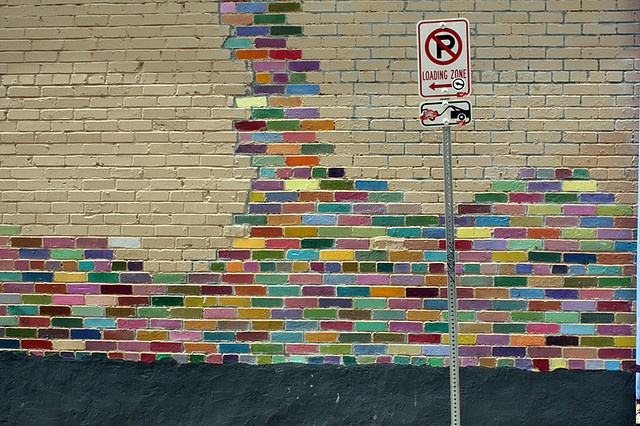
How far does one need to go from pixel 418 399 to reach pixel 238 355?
1.39m

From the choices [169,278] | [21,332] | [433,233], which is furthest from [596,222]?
[21,332]

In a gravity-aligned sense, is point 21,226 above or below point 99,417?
above

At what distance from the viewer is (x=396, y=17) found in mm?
4949

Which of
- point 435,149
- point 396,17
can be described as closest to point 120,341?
point 435,149

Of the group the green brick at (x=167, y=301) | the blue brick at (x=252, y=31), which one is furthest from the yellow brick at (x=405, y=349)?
the blue brick at (x=252, y=31)

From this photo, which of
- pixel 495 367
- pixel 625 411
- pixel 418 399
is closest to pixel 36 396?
pixel 418 399

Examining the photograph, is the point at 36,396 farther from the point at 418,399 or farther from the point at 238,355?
the point at 418,399

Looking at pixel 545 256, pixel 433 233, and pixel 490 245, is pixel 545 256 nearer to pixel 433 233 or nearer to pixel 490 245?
pixel 490 245

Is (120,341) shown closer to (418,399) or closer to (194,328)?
(194,328)

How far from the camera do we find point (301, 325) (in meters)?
5.01

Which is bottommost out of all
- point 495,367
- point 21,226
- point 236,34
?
point 495,367

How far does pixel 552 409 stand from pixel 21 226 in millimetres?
4239

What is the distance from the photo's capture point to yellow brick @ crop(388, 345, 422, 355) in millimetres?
4965

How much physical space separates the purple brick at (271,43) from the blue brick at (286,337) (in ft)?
7.06
